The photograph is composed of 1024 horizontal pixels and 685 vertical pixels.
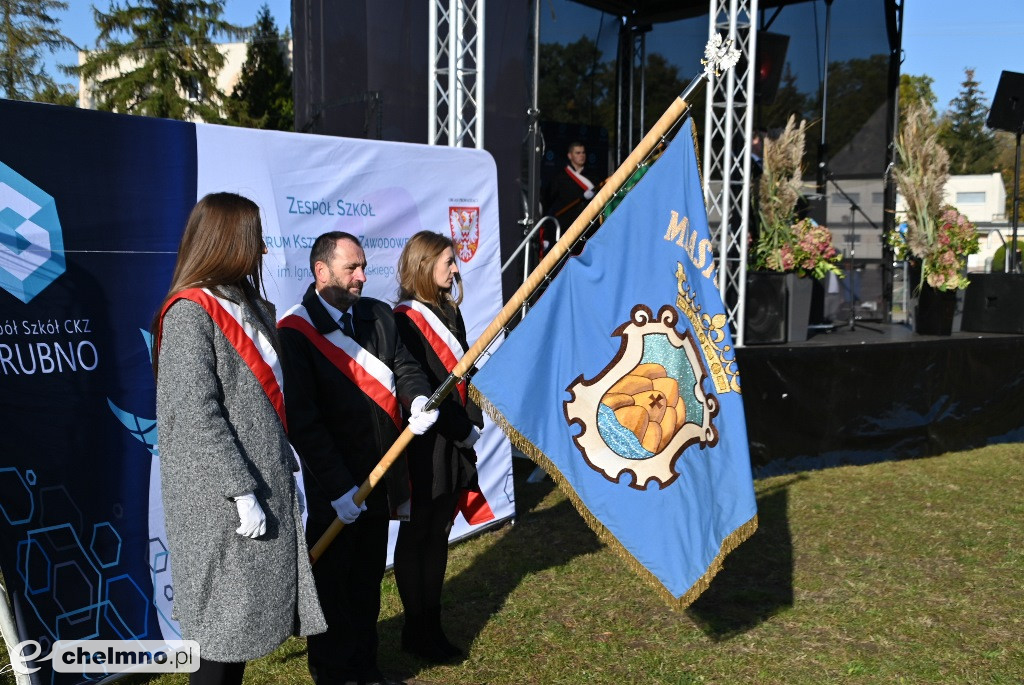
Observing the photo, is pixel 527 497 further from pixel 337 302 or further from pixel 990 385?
pixel 990 385

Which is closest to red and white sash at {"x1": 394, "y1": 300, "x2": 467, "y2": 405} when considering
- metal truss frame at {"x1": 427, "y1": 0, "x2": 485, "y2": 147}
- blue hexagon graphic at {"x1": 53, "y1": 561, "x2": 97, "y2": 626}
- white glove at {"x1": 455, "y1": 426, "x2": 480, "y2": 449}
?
white glove at {"x1": 455, "y1": 426, "x2": 480, "y2": 449}

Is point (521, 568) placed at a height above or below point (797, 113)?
below

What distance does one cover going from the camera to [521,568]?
17.3ft

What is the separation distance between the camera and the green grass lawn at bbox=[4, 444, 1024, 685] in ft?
13.2

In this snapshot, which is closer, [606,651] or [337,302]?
[337,302]

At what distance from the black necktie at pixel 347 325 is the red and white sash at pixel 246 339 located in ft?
2.33

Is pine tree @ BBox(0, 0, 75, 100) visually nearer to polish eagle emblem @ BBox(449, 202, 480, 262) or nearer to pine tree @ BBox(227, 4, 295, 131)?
pine tree @ BBox(227, 4, 295, 131)

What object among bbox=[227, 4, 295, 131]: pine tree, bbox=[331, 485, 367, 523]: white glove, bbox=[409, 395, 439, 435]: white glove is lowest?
bbox=[331, 485, 367, 523]: white glove

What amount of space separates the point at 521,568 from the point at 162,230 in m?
2.61

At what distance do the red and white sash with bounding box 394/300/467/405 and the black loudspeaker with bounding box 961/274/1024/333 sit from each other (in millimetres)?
7519

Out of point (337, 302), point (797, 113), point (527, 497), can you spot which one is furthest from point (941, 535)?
point (797, 113)

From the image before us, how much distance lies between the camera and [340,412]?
11.3 feet

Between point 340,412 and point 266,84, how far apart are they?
Answer: 965 inches

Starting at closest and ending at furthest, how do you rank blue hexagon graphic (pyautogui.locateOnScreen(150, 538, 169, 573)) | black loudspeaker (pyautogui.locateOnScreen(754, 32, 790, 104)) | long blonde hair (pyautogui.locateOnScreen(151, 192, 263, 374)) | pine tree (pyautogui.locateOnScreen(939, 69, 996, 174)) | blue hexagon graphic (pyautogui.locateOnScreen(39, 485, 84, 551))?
long blonde hair (pyautogui.locateOnScreen(151, 192, 263, 374)), blue hexagon graphic (pyautogui.locateOnScreen(39, 485, 84, 551)), blue hexagon graphic (pyautogui.locateOnScreen(150, 538, 169, 573)), black loudspeaker (pyautogui.locateOnScreen(754, 32, 790, 104)), pine tree (pyautogui.locateOnScreen(939, 69, 996, 174))
